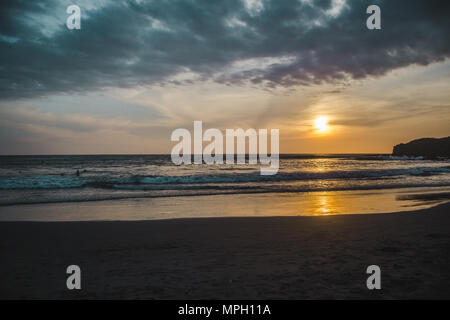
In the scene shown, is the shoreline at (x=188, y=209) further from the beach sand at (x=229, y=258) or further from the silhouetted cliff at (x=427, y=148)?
the silhouetted cliff at (x=427, y=148)

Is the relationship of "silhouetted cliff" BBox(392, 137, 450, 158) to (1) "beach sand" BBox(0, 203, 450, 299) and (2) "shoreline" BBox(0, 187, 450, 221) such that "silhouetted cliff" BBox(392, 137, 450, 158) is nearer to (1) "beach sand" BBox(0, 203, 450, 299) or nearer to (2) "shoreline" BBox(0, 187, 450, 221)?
(2) "shoreline" BBox(0, 187, 450, 221)

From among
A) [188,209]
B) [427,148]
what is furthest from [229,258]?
[427,148]

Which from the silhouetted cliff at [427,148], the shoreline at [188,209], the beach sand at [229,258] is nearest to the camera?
the beach sand at [229,258]

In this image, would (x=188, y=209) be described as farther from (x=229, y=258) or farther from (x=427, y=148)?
(x=427, y=148)

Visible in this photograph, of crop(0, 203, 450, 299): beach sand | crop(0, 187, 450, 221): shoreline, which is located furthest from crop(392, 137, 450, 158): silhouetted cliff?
crop(0, 203, 450, 299): beach sand

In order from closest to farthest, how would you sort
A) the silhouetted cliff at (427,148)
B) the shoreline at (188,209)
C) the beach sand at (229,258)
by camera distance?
the beach sand at (229,258), the shoreline at (188,209), the silhouetted cliff at (427,148)

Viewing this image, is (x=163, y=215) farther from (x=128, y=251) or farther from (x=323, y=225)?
(x=323, y=225)

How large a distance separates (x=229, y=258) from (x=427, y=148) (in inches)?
5163

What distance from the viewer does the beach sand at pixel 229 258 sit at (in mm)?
4734

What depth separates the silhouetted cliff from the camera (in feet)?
349

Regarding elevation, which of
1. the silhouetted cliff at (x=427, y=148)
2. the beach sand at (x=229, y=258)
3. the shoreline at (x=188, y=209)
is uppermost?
the silhouetted cliff at (x=427, y=148)

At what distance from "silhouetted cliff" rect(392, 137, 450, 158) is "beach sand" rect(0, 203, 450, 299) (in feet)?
376

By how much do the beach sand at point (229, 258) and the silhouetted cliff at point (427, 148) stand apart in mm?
114528

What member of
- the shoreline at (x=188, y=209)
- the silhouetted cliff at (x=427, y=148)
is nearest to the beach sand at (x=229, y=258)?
the shoreline at (x=188, y=209)
